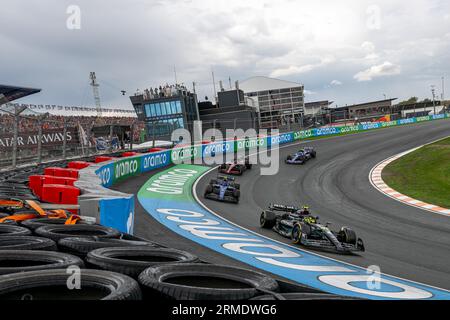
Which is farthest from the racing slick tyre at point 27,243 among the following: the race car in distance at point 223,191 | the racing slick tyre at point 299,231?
the race car in distance at point 223,191

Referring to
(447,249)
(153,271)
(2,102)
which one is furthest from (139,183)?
(153,271)

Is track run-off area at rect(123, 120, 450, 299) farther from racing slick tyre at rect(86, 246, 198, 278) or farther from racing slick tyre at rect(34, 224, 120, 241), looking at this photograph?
racing slick tyre at rect(86, 246, 198, 278)

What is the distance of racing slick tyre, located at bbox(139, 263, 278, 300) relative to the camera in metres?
3.04

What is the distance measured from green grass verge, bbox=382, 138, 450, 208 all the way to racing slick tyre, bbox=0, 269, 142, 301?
13811 millimetres

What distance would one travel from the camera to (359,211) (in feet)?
45.8

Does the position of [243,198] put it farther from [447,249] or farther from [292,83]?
[292,83]

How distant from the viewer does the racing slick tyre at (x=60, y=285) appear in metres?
2.95

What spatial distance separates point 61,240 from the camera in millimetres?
4797

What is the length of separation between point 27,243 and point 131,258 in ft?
3.92

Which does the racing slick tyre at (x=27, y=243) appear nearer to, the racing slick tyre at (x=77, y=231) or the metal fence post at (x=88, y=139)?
the racing slick tyre at (x=77, y=231)

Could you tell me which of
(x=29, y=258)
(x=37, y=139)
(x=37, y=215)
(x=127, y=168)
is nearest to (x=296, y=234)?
(x=37, y=215)

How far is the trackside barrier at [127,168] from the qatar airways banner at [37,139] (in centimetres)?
164

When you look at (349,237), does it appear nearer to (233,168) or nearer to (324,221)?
(324,221)
